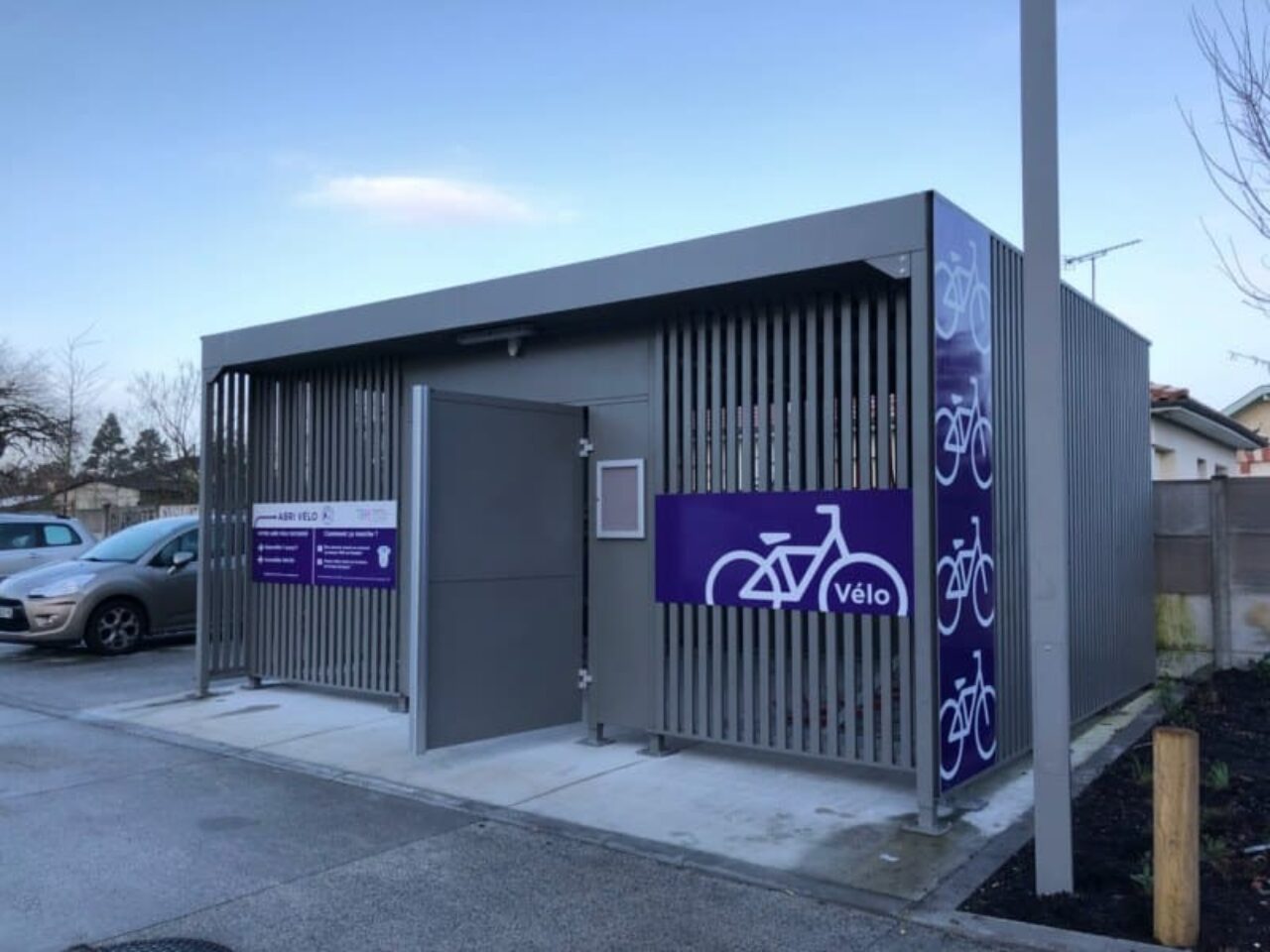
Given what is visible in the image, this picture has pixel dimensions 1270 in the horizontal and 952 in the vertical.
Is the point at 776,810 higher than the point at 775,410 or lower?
lower

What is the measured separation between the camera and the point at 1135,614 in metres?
9.30

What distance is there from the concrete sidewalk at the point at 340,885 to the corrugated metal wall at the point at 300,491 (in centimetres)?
256

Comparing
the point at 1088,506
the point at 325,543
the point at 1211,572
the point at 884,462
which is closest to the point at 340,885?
the point at 884,462

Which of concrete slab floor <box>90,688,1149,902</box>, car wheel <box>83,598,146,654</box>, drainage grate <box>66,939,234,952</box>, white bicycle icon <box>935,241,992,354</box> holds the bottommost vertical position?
concrete slab floor <box>90,688,1149,902</box>

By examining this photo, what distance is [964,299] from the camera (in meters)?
6.12

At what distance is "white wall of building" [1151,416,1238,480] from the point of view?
13695 millimetres

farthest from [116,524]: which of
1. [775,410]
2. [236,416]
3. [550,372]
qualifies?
[775,410]

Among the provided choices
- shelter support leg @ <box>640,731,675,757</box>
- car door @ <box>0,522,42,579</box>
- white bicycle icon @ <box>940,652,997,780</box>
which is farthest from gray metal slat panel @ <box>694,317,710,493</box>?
car door @ <box>0,522,42,579</box>

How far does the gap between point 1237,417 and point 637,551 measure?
1728cm

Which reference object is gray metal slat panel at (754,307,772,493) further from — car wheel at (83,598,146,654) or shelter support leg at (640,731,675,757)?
car wheel at (83,598,146,654)

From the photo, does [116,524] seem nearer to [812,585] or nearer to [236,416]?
[236,416]

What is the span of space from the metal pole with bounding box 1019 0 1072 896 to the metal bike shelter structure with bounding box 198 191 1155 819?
109cm

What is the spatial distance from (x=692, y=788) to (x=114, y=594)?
905 centimetres

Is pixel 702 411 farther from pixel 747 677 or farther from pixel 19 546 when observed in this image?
pixel 19 546
